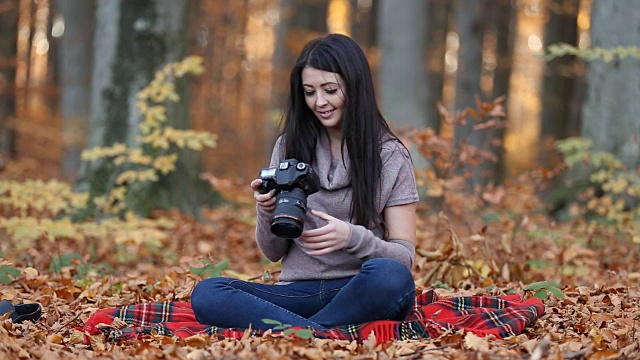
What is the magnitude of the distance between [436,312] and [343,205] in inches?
26.9

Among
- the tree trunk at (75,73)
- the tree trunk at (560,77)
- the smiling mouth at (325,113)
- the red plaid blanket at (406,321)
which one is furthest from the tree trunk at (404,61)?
the tree trunk at (75,73)

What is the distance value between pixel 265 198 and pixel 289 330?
2.08ft

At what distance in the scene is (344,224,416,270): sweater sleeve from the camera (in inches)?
136

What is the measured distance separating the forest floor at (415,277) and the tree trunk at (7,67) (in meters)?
6.32

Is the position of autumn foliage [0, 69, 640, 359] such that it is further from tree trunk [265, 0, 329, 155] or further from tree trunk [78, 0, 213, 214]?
tree trunk [265, 0, 329, 155]

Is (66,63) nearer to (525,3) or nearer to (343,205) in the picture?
(525,3)

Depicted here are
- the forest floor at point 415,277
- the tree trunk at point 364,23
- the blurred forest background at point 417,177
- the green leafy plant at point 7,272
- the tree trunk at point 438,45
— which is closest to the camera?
the forest floor at point 415,277

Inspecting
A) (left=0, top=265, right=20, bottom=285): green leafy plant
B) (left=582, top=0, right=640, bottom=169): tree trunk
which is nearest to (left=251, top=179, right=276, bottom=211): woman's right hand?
(left=0, top=265, right=20, bottom=285): green leafy plant

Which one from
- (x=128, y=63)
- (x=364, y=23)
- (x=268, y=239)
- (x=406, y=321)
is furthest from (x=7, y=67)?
(x=364, y=23)

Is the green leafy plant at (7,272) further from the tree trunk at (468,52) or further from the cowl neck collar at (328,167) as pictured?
the tree trunk at (468,52)

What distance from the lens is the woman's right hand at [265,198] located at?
11.6 ft

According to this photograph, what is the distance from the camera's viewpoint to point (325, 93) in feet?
12.3

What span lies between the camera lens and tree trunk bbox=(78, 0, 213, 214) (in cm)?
438

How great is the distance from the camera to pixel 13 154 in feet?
46.8
